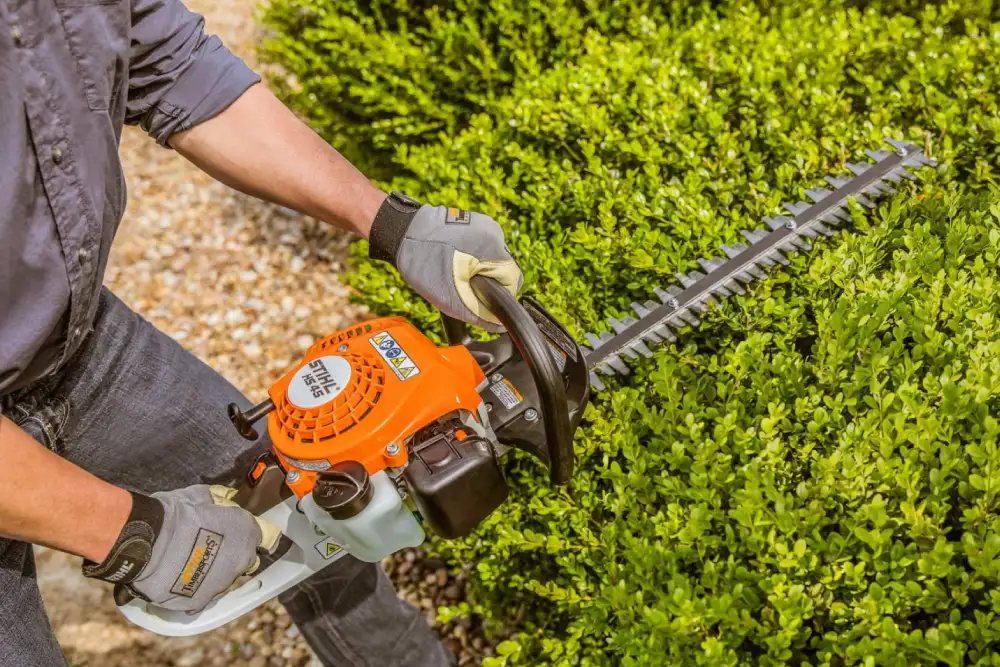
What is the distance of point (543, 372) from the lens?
147 centimetres

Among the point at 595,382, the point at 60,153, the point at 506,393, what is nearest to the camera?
the point at 60,153

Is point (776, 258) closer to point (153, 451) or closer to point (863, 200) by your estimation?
point (863, 200)

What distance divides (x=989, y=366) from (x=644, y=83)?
163 cm

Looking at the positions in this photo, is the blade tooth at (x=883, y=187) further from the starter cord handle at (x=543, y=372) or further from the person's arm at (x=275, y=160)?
the starter cord handle at (x=543, y=372)

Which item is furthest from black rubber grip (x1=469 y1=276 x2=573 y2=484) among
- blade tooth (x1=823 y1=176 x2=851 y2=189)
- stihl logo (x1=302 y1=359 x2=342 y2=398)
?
blade tooth (x1=823 y1=176 x2=851 y2=189)

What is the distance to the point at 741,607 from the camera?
178cm

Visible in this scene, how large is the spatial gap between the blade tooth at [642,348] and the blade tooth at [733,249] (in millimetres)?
380

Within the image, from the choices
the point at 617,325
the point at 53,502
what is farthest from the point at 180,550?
the point at 617,325

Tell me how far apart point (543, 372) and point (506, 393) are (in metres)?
0.33

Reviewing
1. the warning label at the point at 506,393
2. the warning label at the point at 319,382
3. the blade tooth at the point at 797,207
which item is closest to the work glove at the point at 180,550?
the warning label at the point at 319,382

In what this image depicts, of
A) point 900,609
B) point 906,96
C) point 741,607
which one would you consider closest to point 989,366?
point 900,609

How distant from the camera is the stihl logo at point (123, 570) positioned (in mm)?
1585

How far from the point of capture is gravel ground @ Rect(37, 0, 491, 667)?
3.04 m

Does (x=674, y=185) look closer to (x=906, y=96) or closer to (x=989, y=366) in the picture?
(x=906, y=96)
